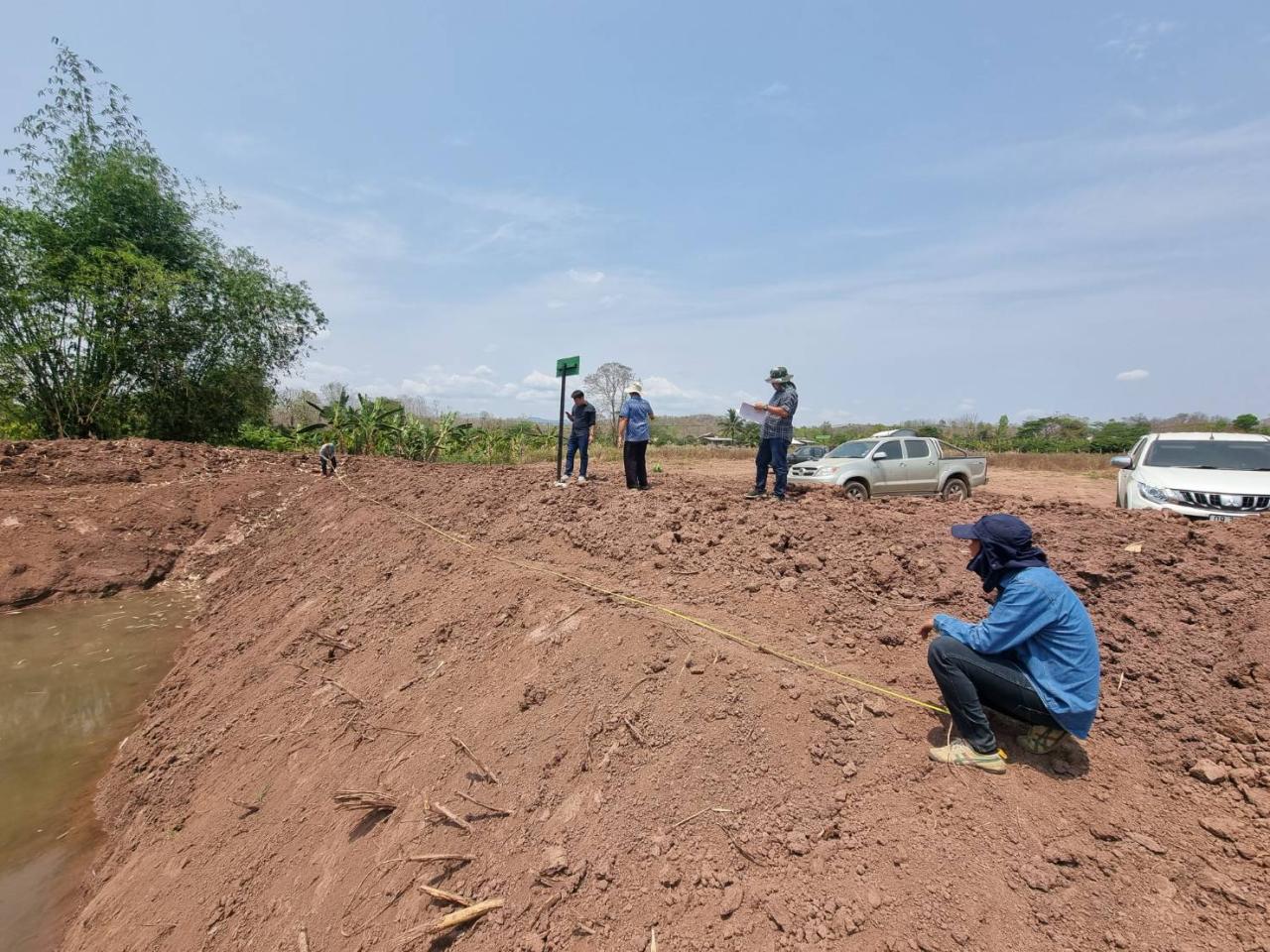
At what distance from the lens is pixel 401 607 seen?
5.86 m

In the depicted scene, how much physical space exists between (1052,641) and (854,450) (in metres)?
7.80

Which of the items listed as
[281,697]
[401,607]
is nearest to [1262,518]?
[401,607]

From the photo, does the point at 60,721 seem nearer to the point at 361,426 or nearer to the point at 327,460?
the point at 327,460

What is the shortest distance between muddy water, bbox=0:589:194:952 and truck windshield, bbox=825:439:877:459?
10126mm

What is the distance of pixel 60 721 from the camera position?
599cm

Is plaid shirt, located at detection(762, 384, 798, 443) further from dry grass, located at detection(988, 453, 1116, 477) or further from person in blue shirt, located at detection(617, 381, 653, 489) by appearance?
dry grass, located at detection(988, 453, 1116, 477)

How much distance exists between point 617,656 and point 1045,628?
2359 millimetres

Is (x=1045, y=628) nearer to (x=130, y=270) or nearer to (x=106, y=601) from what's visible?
(x=106, y=601)

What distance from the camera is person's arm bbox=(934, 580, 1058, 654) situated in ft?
8.84

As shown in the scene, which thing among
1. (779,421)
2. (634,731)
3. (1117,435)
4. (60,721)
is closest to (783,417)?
(779,421)

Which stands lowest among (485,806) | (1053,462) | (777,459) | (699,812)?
(485,806)

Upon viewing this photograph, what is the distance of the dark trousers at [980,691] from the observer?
2.73 metres

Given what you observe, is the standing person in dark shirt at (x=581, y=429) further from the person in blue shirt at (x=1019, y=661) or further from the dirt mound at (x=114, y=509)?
the dirt mound at (x=114, y=509)

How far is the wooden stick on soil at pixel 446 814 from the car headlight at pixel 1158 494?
787 cm
